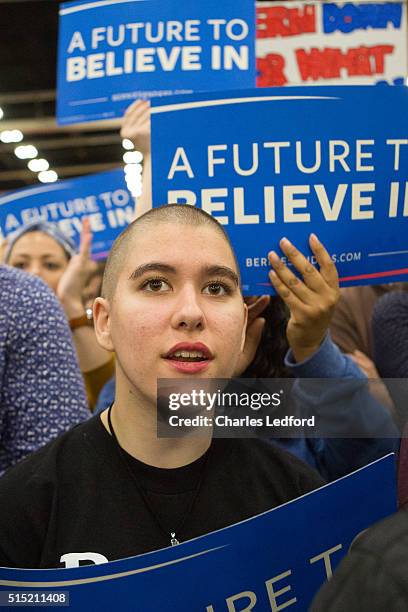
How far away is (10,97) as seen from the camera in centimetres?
873

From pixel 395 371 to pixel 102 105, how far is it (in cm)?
101

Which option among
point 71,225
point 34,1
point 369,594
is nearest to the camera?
point 369,594

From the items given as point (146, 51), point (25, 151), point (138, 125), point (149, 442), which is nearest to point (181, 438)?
point (149, 442)

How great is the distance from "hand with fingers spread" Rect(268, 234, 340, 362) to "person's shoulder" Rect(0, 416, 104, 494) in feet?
1.03

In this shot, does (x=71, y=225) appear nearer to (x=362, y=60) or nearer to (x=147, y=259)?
(x=362, y=60)

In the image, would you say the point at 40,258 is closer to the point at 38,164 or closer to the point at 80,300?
the point at 80,300

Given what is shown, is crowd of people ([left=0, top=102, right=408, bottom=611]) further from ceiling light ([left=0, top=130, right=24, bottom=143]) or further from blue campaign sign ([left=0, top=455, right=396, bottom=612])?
ceiling light ([left=0, top=130, right=24, bottom=143])

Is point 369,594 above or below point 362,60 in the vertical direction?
below

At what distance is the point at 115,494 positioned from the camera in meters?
0.93

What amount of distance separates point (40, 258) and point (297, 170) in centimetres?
148

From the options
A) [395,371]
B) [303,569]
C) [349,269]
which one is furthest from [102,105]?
[303,569]

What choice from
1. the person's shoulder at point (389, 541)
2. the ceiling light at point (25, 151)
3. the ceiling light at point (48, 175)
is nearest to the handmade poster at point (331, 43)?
the person's shoulder at point (389, 541)

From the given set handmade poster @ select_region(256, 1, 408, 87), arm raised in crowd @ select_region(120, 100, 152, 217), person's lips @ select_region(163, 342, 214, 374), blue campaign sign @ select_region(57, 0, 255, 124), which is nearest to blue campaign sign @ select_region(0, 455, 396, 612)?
person's lips @ select_region(163, 342, 214, 374)

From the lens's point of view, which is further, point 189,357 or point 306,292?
point 306,292
